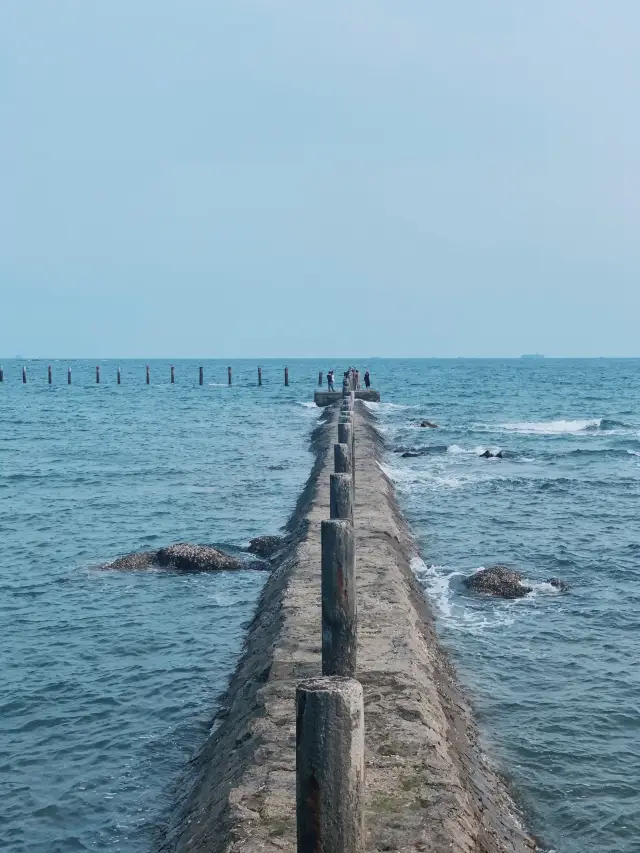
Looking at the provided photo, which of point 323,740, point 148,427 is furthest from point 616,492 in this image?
point 148,427

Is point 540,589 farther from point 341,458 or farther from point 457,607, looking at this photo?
point 341,458

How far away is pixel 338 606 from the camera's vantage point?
6586 millimetres

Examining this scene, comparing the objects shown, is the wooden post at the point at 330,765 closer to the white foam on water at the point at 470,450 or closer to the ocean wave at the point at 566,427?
the white foam on water at the point at 470,450

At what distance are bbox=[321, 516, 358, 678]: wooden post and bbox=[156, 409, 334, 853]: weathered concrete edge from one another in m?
0.86

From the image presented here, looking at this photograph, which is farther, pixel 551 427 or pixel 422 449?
pixel 551 427

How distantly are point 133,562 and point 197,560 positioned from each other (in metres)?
1.12

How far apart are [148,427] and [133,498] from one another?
19.8 meters

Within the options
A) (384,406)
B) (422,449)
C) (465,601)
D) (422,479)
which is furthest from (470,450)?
(384,406)

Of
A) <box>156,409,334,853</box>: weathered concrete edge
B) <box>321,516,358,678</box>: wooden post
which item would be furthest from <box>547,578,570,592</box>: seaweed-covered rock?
<box>321,516,358,678</box>: wooden post

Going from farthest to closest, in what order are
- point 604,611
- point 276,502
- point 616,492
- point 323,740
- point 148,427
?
point 148,427 < point 616,492 < point 276,502 < point 604,611 < point 323,740

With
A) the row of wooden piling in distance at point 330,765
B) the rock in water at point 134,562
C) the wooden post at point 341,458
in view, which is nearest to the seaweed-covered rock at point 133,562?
the rock in water at point 134,562

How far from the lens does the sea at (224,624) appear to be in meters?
7.53

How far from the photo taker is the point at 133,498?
71.6 feet

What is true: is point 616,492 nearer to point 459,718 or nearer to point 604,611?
point 604,611
